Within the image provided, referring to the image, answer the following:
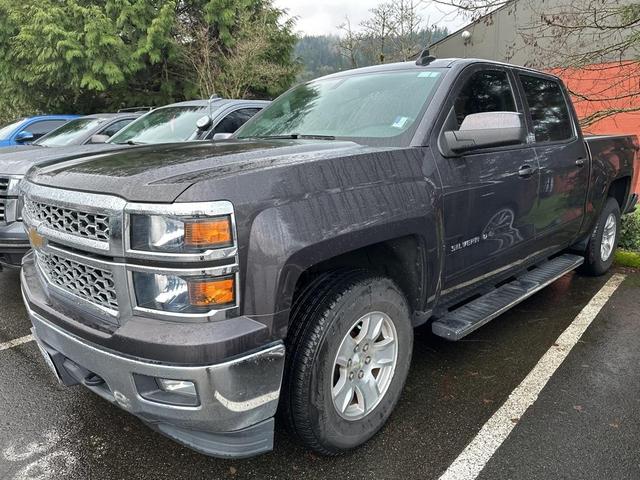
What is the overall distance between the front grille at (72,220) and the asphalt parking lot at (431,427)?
1.14 meters

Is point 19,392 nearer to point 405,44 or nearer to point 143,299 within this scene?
point 143,299

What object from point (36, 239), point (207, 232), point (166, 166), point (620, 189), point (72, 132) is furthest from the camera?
point (72, 132)

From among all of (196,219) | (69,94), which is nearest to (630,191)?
(196,219)

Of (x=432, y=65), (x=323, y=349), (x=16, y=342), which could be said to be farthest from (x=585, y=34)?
(x=16, y=342)

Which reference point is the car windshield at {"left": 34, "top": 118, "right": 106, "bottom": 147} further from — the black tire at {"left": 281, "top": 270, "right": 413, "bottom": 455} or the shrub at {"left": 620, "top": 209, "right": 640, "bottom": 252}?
the shrub at {"left": 620, "top": 209, "right": 640, "bottom": 252}

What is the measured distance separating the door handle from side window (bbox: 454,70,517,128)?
44 cm

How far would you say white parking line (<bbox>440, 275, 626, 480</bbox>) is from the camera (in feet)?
7.68

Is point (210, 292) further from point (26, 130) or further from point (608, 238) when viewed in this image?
point (26, 130)

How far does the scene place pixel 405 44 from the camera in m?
21.1

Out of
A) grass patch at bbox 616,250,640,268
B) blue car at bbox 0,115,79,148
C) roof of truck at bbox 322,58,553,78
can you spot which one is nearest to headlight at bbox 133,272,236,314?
roof of truck at bbox 322,58,553,78

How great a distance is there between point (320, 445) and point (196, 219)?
1202 mm

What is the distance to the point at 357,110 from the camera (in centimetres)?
315

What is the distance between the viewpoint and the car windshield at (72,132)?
706 cm

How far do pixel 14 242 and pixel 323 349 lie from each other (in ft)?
10.4
